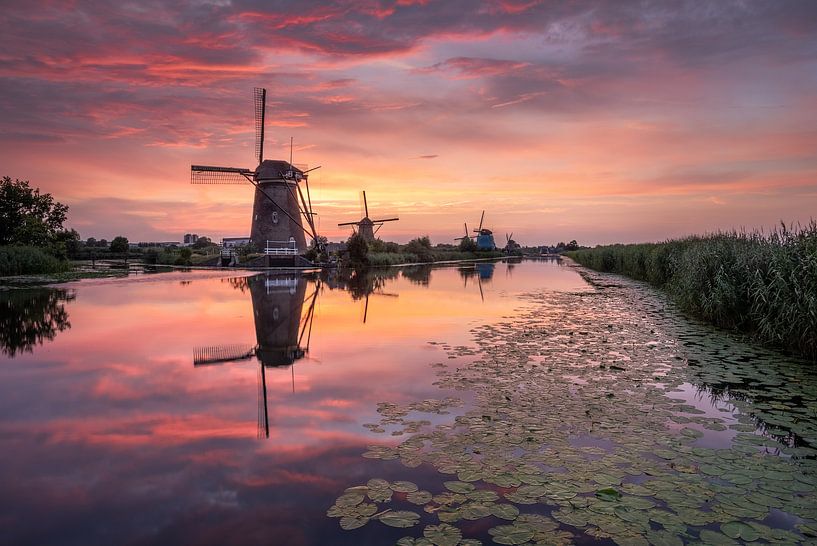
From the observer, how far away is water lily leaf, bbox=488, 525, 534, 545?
124 inches

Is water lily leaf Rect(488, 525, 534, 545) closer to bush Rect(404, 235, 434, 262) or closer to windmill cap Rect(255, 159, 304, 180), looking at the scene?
windmill cap Rect(255, 159, 304, 180)

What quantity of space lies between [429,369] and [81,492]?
484cm

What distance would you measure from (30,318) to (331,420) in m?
11.9

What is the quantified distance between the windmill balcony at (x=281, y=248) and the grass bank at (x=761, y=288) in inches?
1239

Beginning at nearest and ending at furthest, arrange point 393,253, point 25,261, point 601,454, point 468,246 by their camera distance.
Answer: point 601,454 → point 25,261 → point 393,253 → point 468,246

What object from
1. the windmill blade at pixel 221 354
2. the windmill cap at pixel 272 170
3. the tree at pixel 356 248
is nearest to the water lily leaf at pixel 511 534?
the windmill blade at pixel 221 354

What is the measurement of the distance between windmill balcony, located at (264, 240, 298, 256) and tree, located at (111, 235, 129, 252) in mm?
28628

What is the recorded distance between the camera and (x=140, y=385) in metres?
7.06

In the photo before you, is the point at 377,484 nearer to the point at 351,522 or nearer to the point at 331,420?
the point at 351,522

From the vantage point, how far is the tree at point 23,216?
3005 centimetres

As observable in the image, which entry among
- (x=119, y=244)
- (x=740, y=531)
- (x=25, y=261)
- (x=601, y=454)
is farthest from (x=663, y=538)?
(x=119, y=244)

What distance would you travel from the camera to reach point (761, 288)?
9586mm

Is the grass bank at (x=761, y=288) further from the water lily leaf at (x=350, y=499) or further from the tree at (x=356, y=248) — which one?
the tree at (x=356, y=248)

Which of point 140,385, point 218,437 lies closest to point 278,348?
point 140,385
